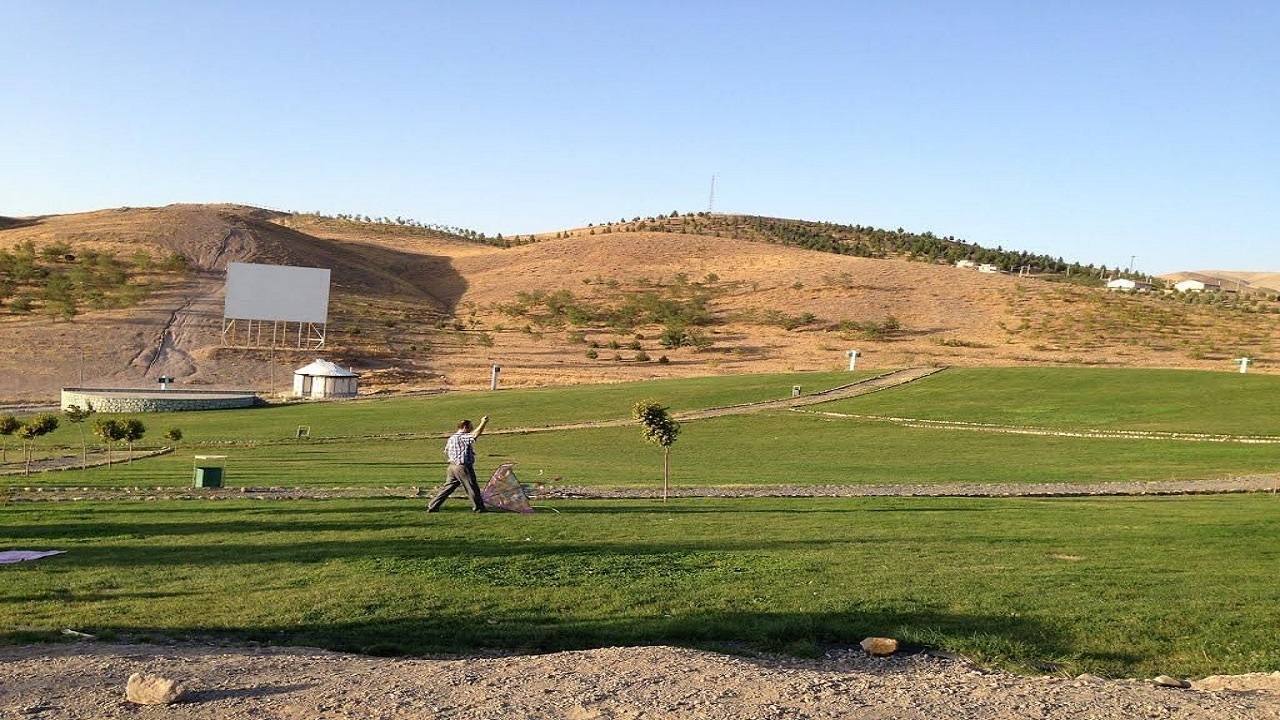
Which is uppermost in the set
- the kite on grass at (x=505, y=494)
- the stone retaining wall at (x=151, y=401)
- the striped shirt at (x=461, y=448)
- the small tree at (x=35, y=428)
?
the striped shirt at (x=461, y=448)

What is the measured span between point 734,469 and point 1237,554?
679 inches

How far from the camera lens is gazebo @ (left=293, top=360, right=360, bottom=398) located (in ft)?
202

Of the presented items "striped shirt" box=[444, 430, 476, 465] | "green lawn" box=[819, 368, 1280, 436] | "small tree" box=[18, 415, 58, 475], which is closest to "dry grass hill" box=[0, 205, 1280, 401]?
"green lawn" box=[819, 368, 1280, 436]

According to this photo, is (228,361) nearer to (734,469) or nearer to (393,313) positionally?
(393,313)

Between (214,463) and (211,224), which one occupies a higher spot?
(211,224)

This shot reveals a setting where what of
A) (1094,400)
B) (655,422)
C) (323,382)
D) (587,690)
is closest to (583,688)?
(587,690)

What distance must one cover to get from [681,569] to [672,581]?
0.83 meters

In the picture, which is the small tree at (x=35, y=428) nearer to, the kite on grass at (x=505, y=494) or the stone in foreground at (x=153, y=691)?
the kite on grass at (x=505, y=494)

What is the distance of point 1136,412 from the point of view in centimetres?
4319

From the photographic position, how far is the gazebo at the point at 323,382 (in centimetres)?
6150

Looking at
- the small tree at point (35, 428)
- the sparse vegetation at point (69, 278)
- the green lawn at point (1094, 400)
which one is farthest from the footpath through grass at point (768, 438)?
the sparse vegetation at point (69, 278)

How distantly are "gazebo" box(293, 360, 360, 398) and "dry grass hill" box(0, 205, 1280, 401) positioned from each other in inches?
180

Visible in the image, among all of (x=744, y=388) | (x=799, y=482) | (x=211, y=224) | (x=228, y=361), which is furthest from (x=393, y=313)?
(x=799, y=482)

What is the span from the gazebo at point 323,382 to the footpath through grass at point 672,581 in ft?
140
